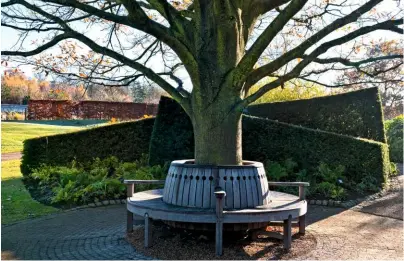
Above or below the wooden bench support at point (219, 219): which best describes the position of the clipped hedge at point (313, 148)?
above

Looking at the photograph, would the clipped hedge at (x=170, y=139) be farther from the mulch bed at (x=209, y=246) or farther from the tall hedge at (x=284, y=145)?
the mulch bed at (x=209, y=246)

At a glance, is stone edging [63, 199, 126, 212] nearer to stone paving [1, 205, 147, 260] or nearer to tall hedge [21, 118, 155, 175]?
stone paving [1, 205, 147, 260]

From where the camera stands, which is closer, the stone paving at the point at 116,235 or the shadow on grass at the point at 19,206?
the stone paving at the point at 116,235

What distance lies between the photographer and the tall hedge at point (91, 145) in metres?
11.8

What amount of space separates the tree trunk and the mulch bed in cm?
112

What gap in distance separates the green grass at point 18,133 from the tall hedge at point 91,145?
9.56 m

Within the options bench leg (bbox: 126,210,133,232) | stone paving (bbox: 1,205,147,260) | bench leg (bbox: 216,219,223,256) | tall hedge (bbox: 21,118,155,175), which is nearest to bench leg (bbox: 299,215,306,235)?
bench leg (bbox: 216,219,223,256)

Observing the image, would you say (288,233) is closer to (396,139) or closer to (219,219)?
(219,219)

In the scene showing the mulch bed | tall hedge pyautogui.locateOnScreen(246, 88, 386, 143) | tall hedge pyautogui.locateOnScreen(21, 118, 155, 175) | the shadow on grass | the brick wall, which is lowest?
the shadow on grass

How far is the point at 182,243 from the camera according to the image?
5375mm

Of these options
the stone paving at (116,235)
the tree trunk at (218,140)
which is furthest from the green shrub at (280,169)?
the tree trunk at (218,140)

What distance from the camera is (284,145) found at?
437 inches

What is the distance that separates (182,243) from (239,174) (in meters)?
1.30

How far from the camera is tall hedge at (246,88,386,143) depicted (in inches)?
476
